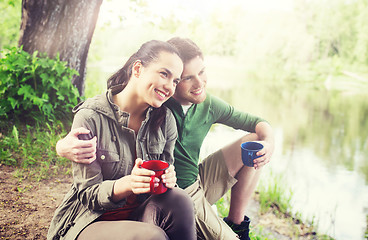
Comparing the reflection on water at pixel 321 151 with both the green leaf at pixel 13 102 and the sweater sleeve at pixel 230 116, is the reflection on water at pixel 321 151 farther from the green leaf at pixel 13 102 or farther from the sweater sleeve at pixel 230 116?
the green leaf at pixel 13 102

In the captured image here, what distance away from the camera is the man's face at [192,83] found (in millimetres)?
1986

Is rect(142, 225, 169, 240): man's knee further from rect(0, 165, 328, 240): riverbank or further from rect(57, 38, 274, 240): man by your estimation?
rect(0, 165, 328, 240): riverbank

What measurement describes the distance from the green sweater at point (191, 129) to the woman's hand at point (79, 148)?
70cm

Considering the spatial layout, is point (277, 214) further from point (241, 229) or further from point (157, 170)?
point (157, 170)

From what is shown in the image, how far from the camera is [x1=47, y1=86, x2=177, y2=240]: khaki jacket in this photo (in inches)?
56.4

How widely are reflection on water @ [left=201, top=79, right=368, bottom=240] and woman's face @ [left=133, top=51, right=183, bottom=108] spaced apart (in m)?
2.89

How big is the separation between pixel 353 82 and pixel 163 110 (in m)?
19.0

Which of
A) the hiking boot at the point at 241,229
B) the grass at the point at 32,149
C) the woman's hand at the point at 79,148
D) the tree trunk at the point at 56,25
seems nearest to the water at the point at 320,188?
the hiking boot at the point at 241,229

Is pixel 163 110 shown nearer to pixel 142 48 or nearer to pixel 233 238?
pixel 142 48

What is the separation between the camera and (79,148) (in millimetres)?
1403

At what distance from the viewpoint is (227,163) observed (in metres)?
2.27

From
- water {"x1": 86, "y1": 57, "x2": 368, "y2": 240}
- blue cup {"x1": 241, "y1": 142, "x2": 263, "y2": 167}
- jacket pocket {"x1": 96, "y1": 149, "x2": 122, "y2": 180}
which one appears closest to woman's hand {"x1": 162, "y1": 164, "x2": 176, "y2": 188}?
jacket pocket {"x1": 96, "y1": 149, "x2": 122, "y2": 180}

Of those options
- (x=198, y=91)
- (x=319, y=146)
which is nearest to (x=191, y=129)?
(x=198, y=91)

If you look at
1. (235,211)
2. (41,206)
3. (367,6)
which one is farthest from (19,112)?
(367,6)
